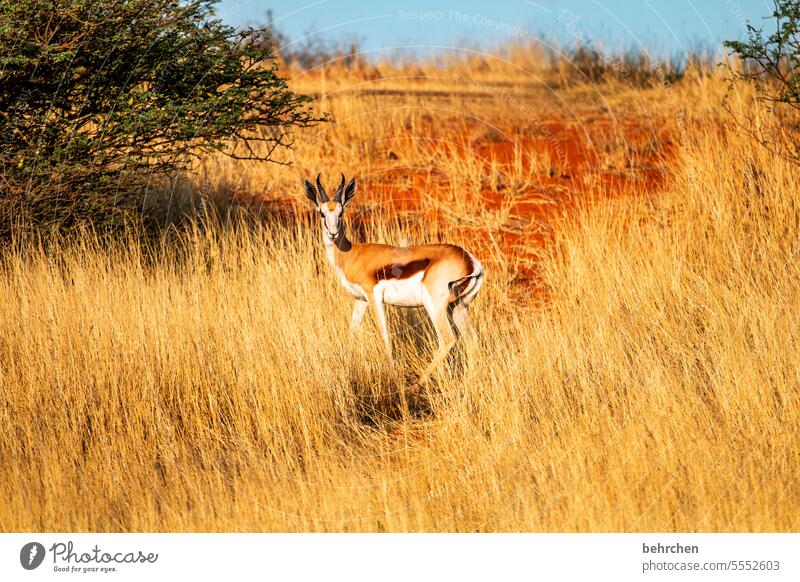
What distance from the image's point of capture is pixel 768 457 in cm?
539

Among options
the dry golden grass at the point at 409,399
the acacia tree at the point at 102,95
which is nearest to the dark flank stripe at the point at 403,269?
the dry golden grass at the point at 409,399

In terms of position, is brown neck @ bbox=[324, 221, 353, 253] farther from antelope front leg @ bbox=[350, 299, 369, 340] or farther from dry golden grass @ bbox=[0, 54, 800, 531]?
dry golden grass @ bbox=[0, 54, 800, 531]

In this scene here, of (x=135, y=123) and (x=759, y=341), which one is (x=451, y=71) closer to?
(x=135, y=123)

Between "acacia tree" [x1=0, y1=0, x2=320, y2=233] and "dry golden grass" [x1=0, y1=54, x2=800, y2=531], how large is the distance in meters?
0.87

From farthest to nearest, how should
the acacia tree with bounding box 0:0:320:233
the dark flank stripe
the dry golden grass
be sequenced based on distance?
1. the acacia tree with bounding box 0:0:320:233
2. the dark flank stripe
3. the dry golden grass

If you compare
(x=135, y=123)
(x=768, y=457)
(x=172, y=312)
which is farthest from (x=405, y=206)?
(x=768, y=457)

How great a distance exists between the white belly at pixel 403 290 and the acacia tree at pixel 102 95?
2.80 m

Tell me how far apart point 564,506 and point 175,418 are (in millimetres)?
2789

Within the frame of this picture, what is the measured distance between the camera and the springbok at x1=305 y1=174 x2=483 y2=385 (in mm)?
6578
